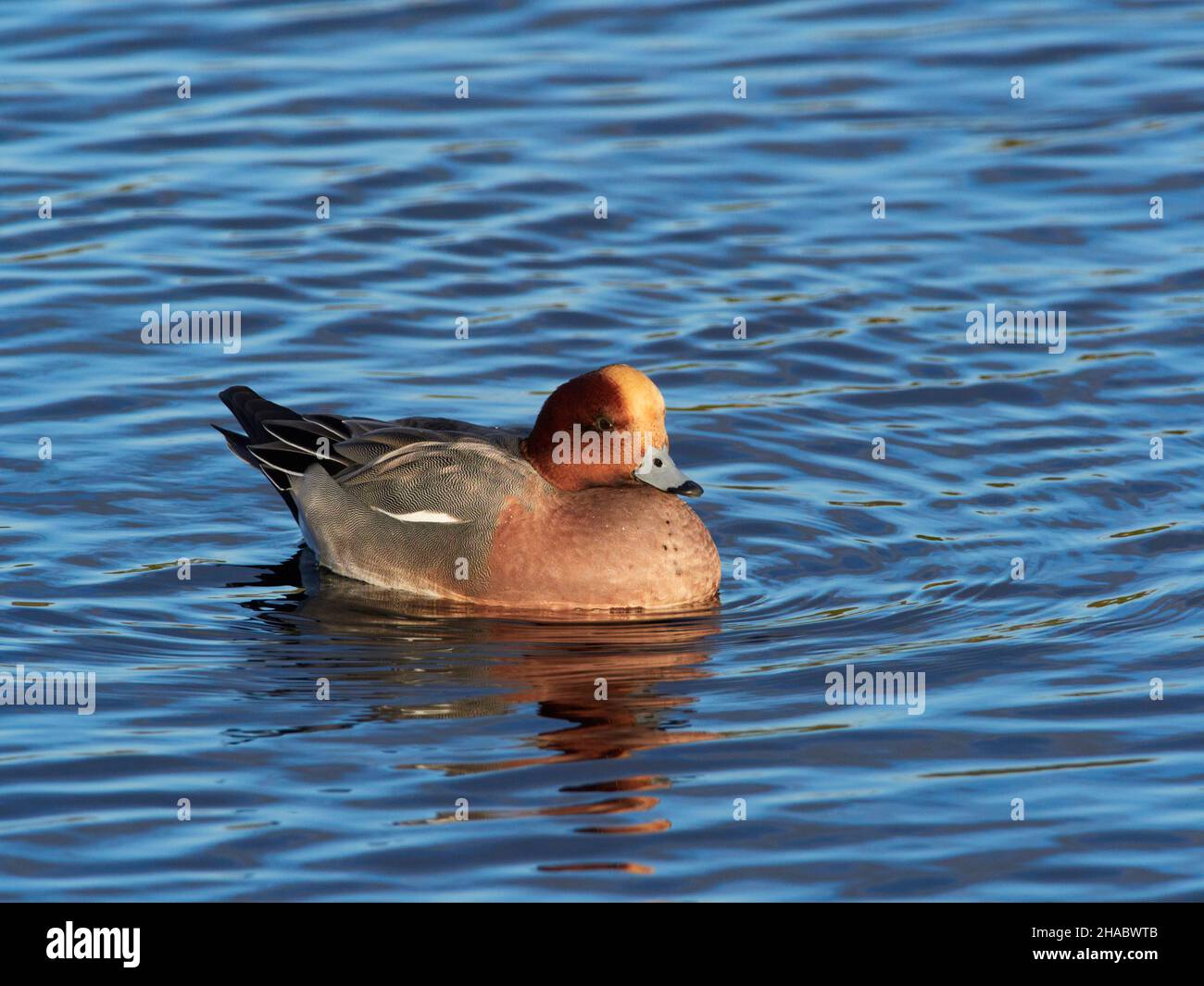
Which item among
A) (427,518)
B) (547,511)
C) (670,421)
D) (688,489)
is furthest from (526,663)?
(670,421)

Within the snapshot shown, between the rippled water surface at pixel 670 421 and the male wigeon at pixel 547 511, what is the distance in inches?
8.5

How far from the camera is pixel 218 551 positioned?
10.6 metres

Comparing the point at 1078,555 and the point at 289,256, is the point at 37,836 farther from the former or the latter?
the point at 289,256

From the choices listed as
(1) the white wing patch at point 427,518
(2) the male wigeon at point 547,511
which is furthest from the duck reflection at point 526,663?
(1) the white wing patch at point 427,518

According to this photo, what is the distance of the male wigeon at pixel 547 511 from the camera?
973 cm

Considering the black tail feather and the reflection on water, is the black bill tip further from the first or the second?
the black tail feather

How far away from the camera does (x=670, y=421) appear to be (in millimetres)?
12016

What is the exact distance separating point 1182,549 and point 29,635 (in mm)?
5425

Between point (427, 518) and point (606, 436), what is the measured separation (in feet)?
3.28

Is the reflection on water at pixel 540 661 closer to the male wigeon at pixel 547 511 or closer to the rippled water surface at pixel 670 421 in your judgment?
the rippled water surface at pixel 670 421

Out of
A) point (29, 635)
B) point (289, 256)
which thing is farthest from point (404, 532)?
point (289, 256)

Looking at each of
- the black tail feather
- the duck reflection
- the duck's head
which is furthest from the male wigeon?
the black tail feather

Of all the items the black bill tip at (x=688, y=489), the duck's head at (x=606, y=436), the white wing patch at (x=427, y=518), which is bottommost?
the white wing patch at (x=427, y=518)

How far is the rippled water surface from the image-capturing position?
7.46 meters
